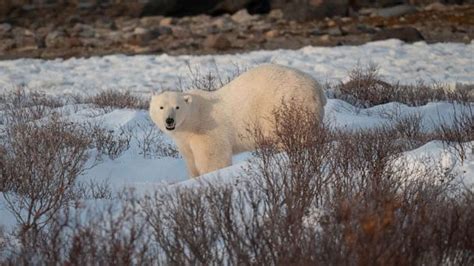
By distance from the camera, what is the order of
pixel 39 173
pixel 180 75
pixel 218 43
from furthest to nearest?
pixel 218 43 → pixel 180 75 → pixel 39 173

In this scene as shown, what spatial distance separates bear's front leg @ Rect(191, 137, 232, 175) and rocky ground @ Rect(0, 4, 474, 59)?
39.9 ft

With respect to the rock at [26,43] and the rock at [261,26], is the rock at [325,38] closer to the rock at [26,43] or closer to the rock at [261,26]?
the rock at [261,26]

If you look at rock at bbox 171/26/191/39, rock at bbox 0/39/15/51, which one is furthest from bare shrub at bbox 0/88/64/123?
rock at bbox 171/26/191/39

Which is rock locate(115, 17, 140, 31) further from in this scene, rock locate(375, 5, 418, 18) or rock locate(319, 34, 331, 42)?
rock locate(375, 5, 418, 18)

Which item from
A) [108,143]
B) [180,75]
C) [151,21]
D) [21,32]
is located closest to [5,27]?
[21,32]

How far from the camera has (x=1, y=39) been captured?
23.1 m

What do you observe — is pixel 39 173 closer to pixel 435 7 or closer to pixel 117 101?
pixel 117 101

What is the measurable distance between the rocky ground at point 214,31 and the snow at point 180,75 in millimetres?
2176

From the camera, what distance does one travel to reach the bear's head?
23.0 ft

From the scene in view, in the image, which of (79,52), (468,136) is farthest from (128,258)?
(79,52)

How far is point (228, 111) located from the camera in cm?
739

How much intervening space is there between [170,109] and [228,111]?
54 cm

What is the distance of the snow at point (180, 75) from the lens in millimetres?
7844

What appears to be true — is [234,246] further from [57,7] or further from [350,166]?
[57,7]
